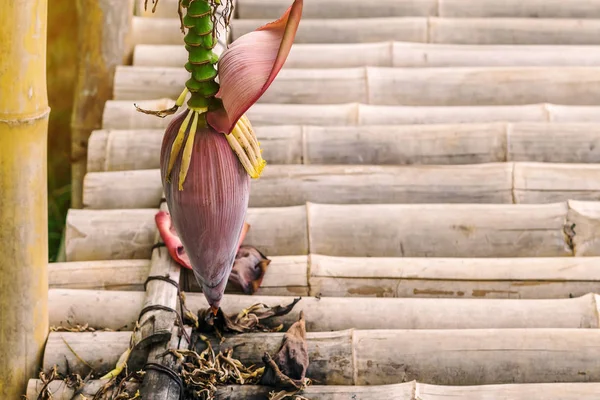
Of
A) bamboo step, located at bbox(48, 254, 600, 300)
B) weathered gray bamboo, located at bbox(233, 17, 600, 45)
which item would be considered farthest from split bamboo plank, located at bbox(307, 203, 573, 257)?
weathered gray bamboo, located at bbox(233, 17, 600, 45)

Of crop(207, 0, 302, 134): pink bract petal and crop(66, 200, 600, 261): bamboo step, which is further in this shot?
crop(66, 200, 600, 261): bamboo step

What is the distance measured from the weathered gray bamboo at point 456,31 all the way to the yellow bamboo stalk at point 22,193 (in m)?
1.51

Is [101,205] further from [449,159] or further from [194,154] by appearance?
[194,154]

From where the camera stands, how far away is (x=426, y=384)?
2.00 m

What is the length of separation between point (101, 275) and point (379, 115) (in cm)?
107

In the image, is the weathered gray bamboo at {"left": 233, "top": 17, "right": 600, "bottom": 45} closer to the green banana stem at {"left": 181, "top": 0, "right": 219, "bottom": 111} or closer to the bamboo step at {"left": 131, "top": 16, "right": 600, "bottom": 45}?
the bamboo step at {"left": 131, "top": 16, "right": 600, "bottom": 45}

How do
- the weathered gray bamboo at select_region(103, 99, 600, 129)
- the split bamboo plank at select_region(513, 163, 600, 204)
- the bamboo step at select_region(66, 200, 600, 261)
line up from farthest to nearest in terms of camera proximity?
1. the weathered gray bamboo at select_region(103, 99, 600, 129)
2. the split bamboo plank at select_region(513, 163, 600, 204)
3. the bamboo step at select_region(66, 200, 600, 261)

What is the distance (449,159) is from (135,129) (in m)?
1.02

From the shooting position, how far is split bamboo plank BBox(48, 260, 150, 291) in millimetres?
2342

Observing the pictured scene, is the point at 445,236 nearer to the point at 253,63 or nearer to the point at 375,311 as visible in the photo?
the point at 375,311

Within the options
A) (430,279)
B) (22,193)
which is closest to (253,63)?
(22,193)

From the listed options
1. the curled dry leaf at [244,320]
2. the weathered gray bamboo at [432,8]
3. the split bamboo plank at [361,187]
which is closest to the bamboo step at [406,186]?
the split bamboo plank at [361,187]

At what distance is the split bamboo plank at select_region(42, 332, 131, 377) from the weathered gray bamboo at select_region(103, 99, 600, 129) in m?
0.94

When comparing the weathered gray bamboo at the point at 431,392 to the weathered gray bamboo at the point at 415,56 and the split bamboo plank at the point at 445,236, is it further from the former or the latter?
the weathered gray bamboo at the point at 415,56
